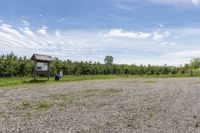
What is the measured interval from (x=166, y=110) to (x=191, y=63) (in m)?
117

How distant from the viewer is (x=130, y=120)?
1115 cm

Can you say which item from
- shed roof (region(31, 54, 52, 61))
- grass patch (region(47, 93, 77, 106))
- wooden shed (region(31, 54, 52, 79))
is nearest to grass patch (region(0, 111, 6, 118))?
grass patch (region(47, 93, 77, 106))

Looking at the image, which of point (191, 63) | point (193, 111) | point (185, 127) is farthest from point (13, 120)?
point (191, 63)

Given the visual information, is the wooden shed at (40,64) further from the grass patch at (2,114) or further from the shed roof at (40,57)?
the grass patch at (2,114)

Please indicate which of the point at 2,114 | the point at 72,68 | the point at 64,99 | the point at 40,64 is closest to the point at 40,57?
the point at 40,64

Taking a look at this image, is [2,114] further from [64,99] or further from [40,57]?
[40,57]

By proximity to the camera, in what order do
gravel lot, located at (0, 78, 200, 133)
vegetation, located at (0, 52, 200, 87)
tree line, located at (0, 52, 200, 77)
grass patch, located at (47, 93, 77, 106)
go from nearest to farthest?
gravel lot, located at (0, 78, 200, 133)
grass patch, located at (47, 93, 77, 106)
vegetation, located at (0, 52, 200, 87)
tree line, located at (0, 52, 200, 77)

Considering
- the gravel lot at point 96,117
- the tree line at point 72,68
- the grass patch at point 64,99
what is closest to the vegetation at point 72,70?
the tree line at point 72,68

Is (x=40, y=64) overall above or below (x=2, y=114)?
above

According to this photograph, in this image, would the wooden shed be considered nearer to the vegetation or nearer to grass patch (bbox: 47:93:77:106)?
the vegetation

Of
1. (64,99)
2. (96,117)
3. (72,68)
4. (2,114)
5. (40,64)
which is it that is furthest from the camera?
(72,68)

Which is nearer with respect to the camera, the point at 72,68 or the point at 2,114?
the point at 2,114

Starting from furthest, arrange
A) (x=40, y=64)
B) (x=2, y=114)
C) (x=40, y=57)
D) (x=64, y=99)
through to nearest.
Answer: (x=40, y=57) → (x=40, y=64) → (x=64, y=99) → (x=2, y=114)

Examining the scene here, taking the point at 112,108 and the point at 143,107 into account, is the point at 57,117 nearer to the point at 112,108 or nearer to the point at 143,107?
the point at 112,108
